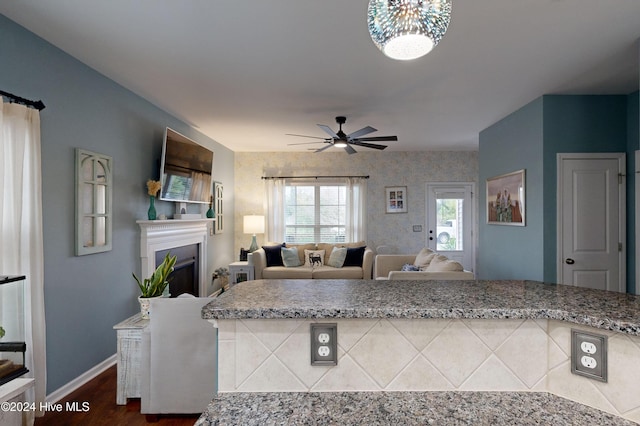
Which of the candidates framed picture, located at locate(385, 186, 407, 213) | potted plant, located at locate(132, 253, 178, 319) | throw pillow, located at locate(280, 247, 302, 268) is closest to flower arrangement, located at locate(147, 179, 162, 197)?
potted plant, located at locate(132, 253, 178, 319)

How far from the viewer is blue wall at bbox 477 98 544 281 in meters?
3.46

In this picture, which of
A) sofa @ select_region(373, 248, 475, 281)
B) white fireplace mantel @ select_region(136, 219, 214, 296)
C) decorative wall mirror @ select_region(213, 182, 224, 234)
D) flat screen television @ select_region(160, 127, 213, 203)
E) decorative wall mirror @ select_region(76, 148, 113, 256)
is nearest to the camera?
decorative wall mirror @ select_region(76, 148, 113, 256)

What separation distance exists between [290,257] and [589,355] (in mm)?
4789

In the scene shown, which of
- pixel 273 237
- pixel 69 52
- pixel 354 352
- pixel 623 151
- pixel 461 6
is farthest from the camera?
pixel 273 237

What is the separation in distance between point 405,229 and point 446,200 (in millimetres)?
981

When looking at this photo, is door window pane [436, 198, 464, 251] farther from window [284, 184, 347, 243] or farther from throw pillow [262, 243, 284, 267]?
throw pillow [262, 243, 284, 267]

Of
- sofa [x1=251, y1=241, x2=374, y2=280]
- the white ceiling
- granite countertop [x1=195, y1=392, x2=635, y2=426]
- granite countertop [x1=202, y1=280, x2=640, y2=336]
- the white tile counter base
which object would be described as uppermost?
the white ceiling

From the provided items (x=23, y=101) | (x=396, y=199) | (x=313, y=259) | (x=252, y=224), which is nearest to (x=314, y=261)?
(x=313, y=259)

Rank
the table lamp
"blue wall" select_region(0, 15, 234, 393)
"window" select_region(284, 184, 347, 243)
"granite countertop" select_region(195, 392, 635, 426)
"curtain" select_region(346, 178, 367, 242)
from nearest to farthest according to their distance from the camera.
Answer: "granite countertop" select_region(195, 392, 635, 426) → "blue wall" select_region(0, 15, 234, 393) → the table lamp → "curtain" select_region(346, 178, 367, 242) → "window" select_region(284, 184, 347, 243)

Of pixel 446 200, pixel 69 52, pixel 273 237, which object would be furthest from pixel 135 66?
pixel 446 200

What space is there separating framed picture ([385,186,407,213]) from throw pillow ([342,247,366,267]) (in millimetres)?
1255

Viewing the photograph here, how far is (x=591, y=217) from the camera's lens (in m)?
3.37

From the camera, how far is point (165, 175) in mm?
3564

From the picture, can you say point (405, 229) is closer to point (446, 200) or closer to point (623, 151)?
point (446, 200)
